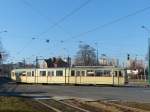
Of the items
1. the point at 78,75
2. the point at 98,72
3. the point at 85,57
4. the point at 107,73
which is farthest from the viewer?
the point at 85,57

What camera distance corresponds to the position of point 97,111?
21.1m

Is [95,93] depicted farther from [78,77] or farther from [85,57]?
[85,57]

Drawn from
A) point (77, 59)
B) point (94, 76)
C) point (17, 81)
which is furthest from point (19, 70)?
point (77, 59)

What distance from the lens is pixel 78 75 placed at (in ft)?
203

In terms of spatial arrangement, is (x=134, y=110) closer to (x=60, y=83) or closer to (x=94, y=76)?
(x=94, y=76)

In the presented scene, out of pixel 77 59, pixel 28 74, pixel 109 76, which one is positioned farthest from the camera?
pixel 77 59

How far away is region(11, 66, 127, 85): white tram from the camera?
194ft

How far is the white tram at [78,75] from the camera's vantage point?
5928 cm

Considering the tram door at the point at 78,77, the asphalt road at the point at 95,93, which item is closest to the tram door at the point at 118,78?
the tram door at the point at 78,77

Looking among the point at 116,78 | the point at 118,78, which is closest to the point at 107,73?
the point at 116,78

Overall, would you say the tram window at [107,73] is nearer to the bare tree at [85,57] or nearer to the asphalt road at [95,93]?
the asphalt road at [95,93]

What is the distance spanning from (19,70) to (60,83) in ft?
31.8

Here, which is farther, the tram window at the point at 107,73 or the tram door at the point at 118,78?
the tram window at the point at 107,73

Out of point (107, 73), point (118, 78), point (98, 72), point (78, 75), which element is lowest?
point (118, 78)
